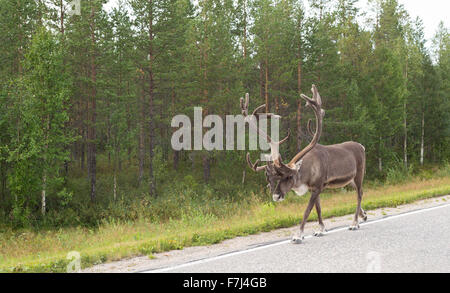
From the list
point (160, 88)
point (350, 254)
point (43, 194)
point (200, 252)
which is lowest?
point (43, 194)

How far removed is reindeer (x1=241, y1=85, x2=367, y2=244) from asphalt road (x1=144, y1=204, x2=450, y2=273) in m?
0.45

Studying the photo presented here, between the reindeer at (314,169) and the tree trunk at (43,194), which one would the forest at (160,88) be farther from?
the reindeer at (314,169)

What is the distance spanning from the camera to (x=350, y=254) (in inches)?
221

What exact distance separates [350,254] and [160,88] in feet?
83.9

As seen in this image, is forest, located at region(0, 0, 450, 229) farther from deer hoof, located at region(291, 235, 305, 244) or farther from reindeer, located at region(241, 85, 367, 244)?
deer hoof, located at region(291, 235, 305, 244)

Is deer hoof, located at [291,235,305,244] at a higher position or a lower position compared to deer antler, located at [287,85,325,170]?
lower

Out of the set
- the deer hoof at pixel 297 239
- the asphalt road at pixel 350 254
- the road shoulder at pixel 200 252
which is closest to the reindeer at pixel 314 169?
the deer hoof at pixel 297 239

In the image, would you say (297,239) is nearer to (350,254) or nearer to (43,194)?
(350,254)

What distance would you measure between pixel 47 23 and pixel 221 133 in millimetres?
14643

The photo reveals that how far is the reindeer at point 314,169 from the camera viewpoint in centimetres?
615

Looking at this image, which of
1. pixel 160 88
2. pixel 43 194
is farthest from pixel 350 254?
pixel 160 88

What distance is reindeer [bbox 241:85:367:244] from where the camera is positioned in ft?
20.2

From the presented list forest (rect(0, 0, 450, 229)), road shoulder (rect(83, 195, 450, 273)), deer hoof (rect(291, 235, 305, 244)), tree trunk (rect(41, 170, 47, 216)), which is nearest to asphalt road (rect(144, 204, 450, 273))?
deer hoof (rect(291, 235, 305, 244))
